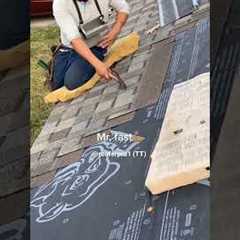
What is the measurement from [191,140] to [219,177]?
1.84 ft

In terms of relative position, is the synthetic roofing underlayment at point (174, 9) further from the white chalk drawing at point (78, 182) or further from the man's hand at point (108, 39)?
the white chalk drawing at point (78, 182)

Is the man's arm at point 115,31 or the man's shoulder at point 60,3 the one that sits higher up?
the man's shoulder at point 60,3

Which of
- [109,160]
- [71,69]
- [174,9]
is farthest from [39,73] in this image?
[174,9]

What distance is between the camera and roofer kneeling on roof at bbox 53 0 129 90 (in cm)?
221

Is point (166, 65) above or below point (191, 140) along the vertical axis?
above

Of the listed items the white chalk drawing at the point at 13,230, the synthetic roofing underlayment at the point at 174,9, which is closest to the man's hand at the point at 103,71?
the synthetic roofing underlayment at the point at 174,9

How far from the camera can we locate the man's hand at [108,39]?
227cm

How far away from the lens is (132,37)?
2.29 meters

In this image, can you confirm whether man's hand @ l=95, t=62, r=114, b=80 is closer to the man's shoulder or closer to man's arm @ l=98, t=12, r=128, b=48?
man's arm @ l=98, t=12, r=128, b=48

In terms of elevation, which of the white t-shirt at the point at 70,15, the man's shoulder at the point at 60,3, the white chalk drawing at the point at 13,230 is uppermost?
the man's shoulder at the point at 60,3

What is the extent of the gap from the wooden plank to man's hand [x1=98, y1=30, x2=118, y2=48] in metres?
0.25

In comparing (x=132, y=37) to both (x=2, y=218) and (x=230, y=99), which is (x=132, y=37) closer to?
(x=230, y=99)

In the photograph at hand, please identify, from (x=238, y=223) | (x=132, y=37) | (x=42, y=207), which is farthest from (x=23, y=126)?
(x=238, y=223)

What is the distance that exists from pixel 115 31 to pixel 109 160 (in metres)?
0.41
